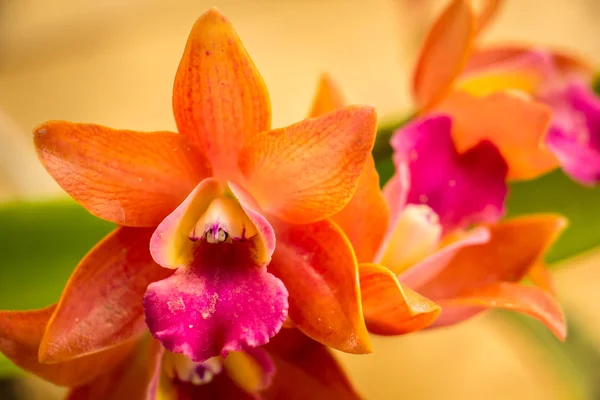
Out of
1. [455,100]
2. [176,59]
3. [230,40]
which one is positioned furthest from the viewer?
[176,59]

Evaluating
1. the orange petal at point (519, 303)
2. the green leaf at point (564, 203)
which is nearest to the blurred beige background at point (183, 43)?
the green leaf at point (564, 203)

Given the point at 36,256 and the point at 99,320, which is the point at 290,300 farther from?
the point at 36,256

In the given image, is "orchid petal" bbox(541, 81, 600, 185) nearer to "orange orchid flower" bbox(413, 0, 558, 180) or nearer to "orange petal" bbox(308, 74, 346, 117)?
"orange orchid flower" bbox(413, 0, 558, 180)

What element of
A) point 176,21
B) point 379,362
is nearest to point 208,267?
point 379,362

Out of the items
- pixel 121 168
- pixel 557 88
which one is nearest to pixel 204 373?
pixel 121 168

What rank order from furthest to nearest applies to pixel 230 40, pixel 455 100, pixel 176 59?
1. pixel 176 59
2. pixel 455 100
3. pixel 230 40

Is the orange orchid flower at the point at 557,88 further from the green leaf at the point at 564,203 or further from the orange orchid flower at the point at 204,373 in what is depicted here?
the orange orchid flower at the point at 204,373

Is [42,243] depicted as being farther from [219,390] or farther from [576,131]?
[576,131]

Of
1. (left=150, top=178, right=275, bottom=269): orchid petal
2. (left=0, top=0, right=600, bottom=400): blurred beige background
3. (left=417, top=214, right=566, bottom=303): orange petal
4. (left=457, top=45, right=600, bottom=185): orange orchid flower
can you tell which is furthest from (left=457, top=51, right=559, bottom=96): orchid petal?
(left=0, top=0, right=600, bottom=400): blurred beige background
